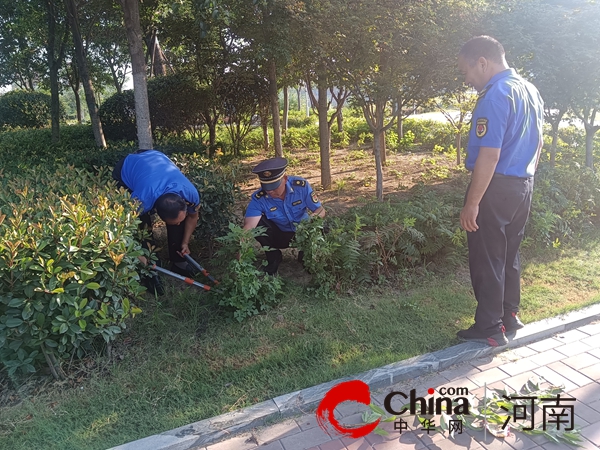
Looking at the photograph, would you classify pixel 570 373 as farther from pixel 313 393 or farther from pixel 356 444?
pixel 313 393

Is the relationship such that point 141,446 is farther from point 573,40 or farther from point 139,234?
point 573,40

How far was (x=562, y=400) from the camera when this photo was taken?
9.16ft

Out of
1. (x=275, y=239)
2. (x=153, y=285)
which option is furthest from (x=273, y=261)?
(x=153, y=285)

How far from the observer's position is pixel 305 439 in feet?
8.58

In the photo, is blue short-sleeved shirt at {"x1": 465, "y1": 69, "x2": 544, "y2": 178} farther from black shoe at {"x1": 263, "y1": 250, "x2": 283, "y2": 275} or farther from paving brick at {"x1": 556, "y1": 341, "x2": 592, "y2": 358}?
black shoe at {"x1": 263, "y1": 250, "x2": 283, "y2": 275}

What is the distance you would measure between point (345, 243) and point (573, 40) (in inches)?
170

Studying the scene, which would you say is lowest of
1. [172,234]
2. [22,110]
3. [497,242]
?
[172,234]

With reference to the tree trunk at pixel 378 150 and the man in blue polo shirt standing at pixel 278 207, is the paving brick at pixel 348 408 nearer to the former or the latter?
→ the man in blue polo shirt standing at pixel 278 207

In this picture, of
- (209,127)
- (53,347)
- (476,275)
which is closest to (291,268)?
(476,275)

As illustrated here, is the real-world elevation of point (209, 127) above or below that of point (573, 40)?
below

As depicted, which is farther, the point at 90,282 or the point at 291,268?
the point at 291,268

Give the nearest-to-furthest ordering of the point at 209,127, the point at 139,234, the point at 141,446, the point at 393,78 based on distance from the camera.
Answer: the point at 141,446 < the point at 139,234 < the point at 393,78 < the point at 209,127

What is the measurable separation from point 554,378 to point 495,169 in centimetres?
145

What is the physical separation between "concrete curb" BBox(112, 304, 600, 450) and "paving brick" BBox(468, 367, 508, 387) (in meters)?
0.18
